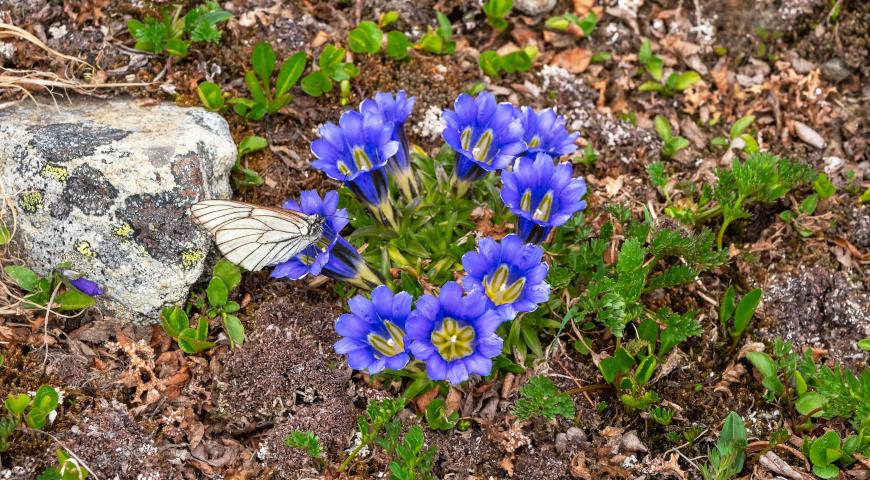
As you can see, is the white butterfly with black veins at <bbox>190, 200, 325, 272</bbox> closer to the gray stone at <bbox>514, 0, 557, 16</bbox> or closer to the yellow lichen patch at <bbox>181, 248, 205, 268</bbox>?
the yellow lichen patch at <bbox>181, 248, 205, 268</bbox>

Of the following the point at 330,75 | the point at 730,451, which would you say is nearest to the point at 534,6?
the point at 330,75

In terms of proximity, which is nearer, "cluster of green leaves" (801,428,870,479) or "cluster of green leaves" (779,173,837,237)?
"cluster of green leaves" (801,428,870,479)

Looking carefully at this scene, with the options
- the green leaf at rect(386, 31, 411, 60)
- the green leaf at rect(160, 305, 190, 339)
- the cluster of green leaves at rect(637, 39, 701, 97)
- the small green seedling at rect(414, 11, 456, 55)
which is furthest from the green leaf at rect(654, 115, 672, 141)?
the green leaf at rect(160, 305, 190, 339)

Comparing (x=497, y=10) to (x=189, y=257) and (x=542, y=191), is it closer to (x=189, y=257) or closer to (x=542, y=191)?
(x=542, y=191)

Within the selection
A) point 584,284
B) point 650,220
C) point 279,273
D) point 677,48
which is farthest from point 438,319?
point 677,48

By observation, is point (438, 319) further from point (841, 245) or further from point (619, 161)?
point (841, 245)

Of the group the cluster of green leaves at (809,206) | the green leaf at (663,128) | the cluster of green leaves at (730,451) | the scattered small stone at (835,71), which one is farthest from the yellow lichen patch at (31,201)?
the scattered small stone at (835,71)
